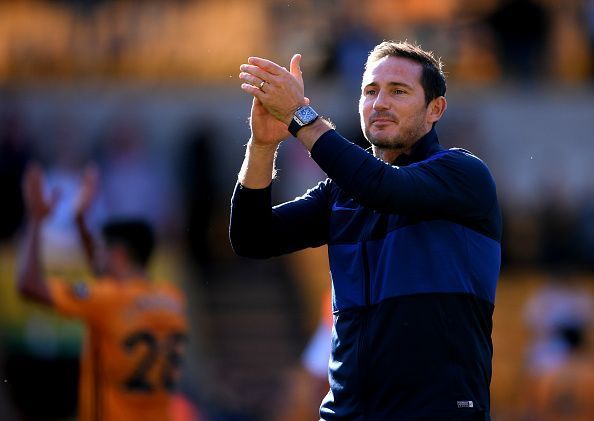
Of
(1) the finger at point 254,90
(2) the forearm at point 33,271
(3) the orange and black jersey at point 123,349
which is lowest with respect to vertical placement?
(3) the orange and black jersey at point 123,349

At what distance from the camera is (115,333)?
857 cm

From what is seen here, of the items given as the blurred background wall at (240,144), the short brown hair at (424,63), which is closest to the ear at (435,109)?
the short brown hair at (424,63)

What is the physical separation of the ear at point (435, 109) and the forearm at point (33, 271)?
3784mm

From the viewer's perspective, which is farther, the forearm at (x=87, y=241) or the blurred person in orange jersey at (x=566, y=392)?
the blurred person in orange jersey at (x=566, y=392)

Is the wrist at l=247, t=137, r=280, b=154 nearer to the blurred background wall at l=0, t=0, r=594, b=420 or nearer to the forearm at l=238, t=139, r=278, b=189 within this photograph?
the forearm at l=238, t=139, r=278, b=189

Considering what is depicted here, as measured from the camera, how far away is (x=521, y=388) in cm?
1540

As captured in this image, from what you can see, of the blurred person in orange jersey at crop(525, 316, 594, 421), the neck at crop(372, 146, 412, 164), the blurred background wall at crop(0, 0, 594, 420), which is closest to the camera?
the neck at crop(372, 146, 412, 164)

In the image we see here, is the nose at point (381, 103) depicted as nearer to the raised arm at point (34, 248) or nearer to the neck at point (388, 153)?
the neck at point (388, 153)

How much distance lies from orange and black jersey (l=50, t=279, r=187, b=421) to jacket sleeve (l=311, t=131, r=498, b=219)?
384 cm

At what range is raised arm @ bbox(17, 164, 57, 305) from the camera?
8.52m

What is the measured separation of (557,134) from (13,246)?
792 centimetres

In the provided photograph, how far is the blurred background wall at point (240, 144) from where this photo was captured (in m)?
15.1

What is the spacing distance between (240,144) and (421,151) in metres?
13.0

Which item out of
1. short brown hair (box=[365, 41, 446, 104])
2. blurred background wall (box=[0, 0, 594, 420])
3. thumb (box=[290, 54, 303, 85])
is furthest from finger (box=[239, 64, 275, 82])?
blurred background wall (box=[0, 0, 594, 420])
